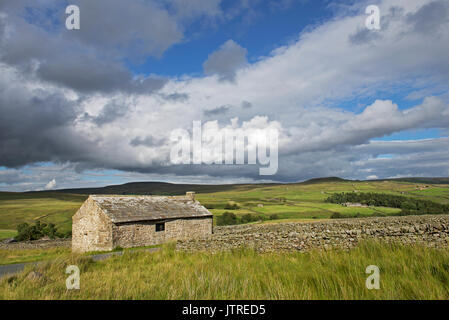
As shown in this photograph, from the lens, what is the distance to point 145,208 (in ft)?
84.8

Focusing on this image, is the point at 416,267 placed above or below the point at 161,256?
above

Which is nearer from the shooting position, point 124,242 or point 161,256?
point 161,256

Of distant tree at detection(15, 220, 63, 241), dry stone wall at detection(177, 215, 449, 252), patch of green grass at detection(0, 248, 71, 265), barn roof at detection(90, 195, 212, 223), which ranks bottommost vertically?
distant tree at detection(15, 220, 63, 241)

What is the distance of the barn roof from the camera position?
23.1 m

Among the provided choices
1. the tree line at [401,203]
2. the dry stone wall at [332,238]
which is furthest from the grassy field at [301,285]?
the tree line at [401,203]

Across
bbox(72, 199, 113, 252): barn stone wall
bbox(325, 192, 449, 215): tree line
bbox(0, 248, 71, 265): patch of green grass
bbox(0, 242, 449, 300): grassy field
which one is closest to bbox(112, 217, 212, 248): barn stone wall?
bbox(72, 199, 113, 252): barn stone wall

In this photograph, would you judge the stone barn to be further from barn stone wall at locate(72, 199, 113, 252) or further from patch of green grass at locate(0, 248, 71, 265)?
patch of green grass at locate(0, 248, 71, 265)

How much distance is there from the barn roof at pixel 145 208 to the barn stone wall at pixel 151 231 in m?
0.54

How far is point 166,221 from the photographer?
84.1 ft

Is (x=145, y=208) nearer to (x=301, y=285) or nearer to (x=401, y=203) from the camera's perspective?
(x=301, y=285)
